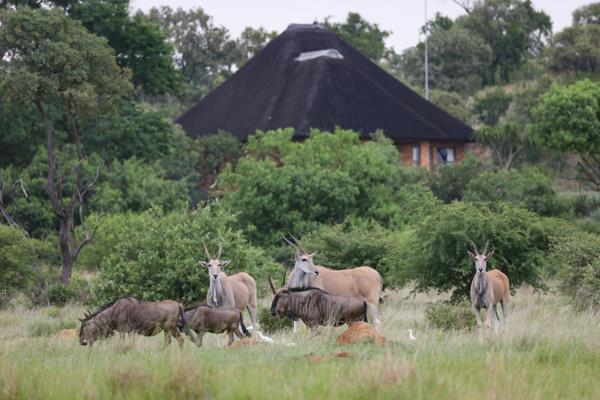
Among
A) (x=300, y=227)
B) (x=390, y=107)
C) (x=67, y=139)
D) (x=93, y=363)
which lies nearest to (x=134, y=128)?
(x=67, y=139)

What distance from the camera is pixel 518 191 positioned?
4172 cm

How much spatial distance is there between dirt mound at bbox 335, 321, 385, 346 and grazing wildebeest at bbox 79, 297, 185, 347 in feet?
7.40

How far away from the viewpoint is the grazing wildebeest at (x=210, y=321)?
625 inches

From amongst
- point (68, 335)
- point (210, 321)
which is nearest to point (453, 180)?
point (68, 335)

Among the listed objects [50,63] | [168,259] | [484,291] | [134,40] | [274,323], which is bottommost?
[274,323]

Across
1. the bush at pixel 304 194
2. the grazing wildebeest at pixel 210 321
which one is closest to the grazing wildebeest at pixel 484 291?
the grazing wildebeest at pixel 210 321

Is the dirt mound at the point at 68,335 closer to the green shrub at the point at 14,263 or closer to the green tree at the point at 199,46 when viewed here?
the green shrub at the point at 14,263

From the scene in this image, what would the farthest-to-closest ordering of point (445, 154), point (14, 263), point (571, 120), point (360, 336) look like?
point (445, 154), point (571, 120), point (14, 263), point (360, 336)

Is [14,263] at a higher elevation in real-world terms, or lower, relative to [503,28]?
lower

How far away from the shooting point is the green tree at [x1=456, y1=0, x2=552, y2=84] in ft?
283

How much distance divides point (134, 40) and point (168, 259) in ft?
79.9

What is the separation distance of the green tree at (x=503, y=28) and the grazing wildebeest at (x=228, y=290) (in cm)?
6690

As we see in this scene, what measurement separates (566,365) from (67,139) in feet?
103

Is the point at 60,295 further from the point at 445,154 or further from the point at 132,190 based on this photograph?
the point at 445,154
